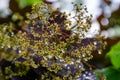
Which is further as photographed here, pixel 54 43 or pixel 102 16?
pixel 102 16

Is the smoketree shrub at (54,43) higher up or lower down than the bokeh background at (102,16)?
lower down

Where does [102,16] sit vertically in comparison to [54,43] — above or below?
above

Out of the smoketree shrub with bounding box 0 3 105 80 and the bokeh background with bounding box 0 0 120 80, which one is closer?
the smoketree shrub with bounding box 0 3 105 80

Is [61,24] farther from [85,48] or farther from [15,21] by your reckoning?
[15,21]

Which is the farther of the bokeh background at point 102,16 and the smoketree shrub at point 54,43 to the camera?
the bokeh background at point 102,16

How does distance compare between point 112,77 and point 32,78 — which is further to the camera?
point 112,77

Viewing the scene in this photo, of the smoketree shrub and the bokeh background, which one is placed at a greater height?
the bokeh background

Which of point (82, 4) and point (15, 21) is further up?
point (15, 21)

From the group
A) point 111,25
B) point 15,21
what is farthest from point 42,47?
point 111,25
